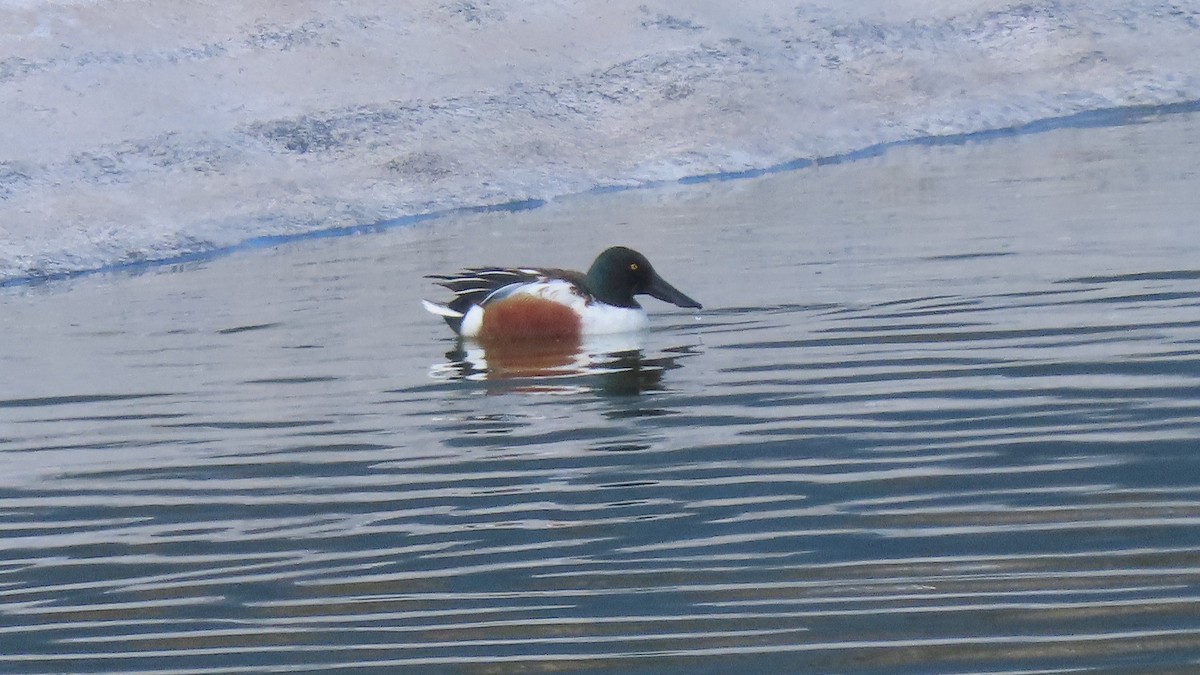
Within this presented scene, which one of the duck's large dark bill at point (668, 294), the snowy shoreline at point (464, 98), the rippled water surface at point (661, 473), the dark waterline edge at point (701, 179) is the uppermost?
the snowy shoreline at point (464, 98)

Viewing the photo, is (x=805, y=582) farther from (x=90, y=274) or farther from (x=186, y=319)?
(x=90, y=274)

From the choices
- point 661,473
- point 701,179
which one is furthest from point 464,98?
point 661,473

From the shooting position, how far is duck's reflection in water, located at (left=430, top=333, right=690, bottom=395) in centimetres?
686

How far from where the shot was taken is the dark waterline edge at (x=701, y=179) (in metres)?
12.1

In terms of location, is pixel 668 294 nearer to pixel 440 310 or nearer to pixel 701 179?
pixel 440 310

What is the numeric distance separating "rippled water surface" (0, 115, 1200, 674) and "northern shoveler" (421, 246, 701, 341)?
0.20 metres

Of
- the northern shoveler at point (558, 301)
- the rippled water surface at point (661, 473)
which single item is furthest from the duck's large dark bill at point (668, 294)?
the rippled water surface at point (661, 473)

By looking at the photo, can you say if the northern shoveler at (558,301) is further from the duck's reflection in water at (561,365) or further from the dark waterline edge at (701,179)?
the dark waterline edge at (701,179)

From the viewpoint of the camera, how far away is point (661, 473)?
5.11m

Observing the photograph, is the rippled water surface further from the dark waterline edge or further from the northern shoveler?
the dark waterline edge

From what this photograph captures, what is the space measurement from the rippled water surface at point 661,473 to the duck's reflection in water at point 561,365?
0.03m

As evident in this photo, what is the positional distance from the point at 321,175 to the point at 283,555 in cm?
987

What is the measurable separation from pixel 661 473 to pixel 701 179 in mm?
10159

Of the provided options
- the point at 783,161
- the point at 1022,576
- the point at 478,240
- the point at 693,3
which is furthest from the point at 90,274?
the point at 1022,576
